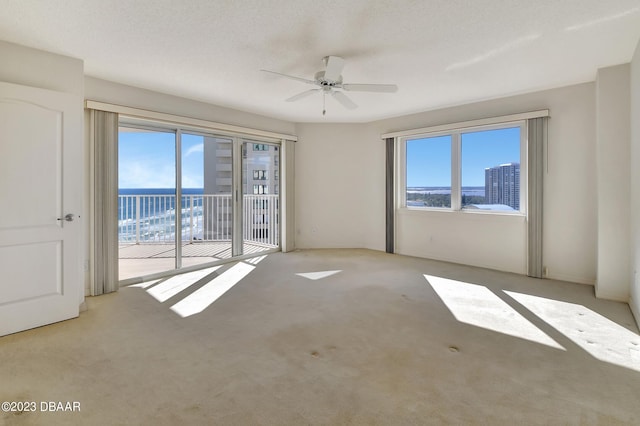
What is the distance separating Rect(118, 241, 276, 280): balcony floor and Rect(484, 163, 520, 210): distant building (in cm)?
382

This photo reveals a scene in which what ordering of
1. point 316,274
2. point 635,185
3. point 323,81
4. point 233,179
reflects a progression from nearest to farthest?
point 635,185, point 323,81, point 316,274, point 233,179

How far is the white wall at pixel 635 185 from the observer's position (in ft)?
9.00

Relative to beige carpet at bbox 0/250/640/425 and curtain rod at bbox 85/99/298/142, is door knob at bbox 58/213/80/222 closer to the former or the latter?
beige carpet at bbox 0/250/640/425

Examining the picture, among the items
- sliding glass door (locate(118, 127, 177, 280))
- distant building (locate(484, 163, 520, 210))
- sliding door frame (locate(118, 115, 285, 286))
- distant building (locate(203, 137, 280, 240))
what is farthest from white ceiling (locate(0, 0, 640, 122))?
distant building (locate(203, 137, 280, 240))

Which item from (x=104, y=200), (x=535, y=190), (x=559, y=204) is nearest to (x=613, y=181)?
(x=559, y=204)

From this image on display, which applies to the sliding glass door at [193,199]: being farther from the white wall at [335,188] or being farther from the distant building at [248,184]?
the white wall at [335,188]

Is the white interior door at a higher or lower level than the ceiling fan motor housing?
lower

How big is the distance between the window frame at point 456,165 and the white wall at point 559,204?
0.15 metres

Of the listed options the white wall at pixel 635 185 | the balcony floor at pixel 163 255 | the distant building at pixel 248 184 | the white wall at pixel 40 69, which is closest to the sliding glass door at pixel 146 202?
the balcony floor at pixel 163 255

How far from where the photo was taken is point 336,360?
212 centimetres

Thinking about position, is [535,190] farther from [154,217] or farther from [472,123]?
[154,217]

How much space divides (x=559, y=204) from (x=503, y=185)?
0.75 meters

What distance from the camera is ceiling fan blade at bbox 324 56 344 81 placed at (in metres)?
2.74

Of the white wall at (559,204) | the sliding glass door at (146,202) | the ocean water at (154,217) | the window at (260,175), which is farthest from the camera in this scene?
the window at (260,175)
